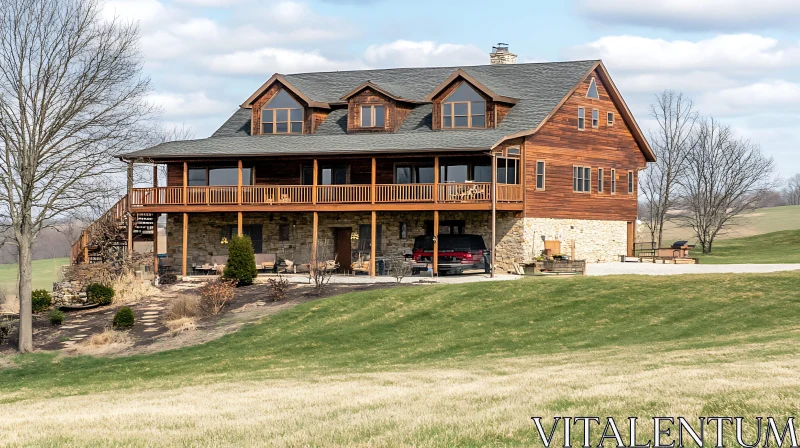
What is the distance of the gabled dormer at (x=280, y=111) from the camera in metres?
43.5

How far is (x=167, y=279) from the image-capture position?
37844 mm

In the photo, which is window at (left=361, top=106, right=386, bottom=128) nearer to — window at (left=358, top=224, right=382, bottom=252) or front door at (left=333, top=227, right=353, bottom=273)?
window at (left=358, top=224, right=382, bottom=252)

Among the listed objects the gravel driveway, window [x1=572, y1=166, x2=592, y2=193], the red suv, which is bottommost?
the gravel driveway

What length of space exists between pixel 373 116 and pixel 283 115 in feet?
14.8

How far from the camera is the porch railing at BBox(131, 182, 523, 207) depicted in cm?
3691

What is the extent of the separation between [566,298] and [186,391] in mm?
13735

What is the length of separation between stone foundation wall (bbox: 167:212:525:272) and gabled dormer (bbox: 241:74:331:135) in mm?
4372

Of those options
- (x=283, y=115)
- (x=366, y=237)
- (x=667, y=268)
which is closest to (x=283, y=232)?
(x=366, y=237)

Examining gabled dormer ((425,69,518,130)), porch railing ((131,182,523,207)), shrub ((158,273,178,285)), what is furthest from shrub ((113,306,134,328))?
gabled dormer ((425,69,518,130))

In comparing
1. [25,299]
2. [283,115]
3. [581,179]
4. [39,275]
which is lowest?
[39,275]

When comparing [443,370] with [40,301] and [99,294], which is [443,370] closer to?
[99,294]

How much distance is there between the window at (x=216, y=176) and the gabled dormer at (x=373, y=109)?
198 inches

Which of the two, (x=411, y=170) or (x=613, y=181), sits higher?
(x=411, y=170)

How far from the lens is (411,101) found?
1672 inches
